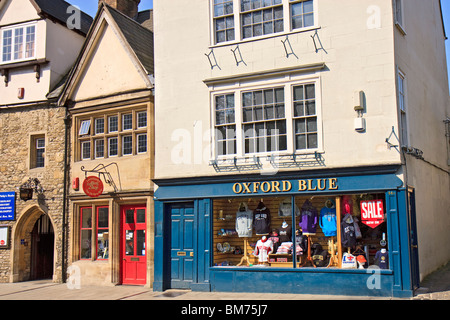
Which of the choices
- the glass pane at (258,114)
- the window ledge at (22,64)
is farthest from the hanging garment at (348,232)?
the window ledge at (22,64)

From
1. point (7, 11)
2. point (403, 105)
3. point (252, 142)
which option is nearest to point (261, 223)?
point (252, 142)

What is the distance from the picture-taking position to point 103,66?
17.4 metres

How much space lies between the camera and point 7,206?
60.6 feet

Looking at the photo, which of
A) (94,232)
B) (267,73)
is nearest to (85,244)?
(94,232)

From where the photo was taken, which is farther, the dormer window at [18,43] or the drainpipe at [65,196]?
the dormer window at [18,43]

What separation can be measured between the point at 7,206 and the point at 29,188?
1372mm

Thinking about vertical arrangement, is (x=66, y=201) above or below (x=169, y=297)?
above

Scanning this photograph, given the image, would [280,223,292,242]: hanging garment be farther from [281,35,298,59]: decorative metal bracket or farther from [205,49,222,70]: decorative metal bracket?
[205,49,222,70]: decorative metal bracket

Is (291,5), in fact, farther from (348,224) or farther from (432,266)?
(432,266)

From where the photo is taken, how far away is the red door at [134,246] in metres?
16.0

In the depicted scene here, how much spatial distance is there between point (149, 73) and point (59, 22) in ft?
18.4

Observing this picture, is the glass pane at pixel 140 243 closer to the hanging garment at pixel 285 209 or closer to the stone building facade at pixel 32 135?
the stone building facade at pixel 32 135

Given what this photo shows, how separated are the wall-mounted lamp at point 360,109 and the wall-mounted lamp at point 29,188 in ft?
37.5
